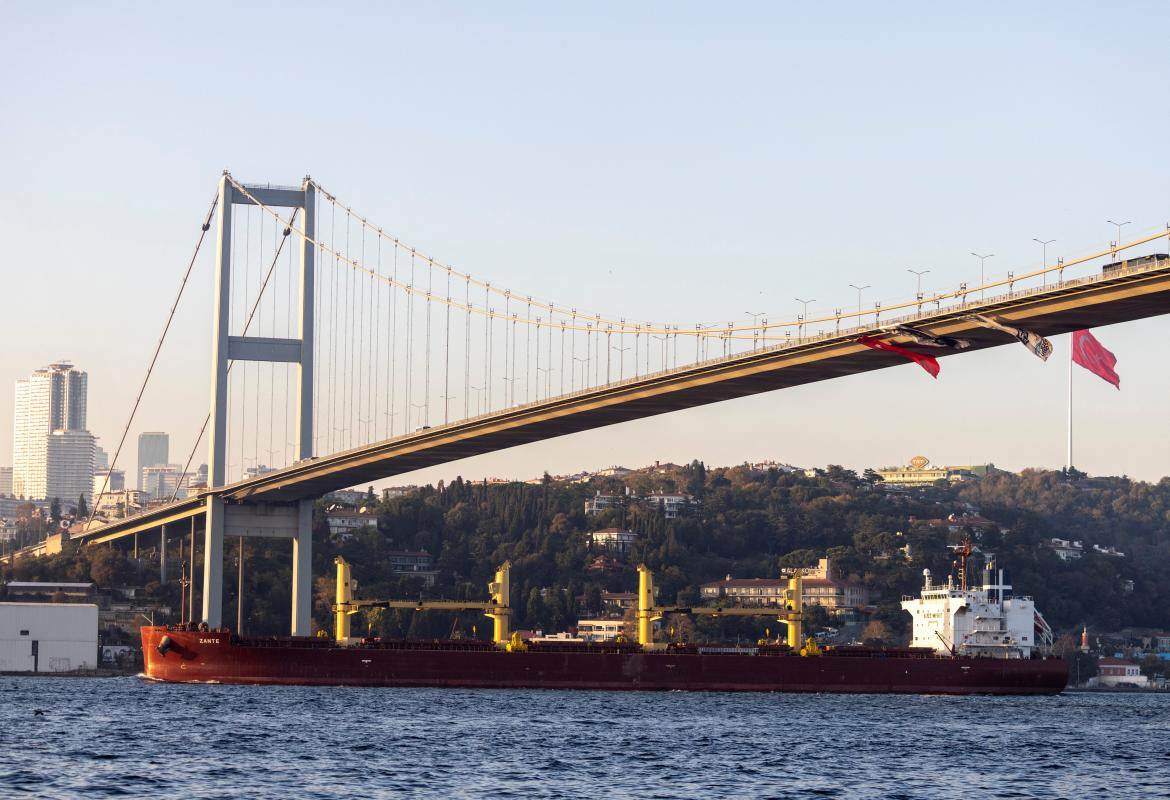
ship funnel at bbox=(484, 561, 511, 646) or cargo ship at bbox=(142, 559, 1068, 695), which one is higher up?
ship funnel at bbox=(484, 561, 511, 646)

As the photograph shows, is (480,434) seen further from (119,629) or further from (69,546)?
(69,546)

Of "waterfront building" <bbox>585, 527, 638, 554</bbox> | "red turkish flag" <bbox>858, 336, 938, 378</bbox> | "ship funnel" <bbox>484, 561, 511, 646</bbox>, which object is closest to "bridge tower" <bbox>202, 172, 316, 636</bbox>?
"ship funnel" <bbox>484, 561, 511, 646</bbox>

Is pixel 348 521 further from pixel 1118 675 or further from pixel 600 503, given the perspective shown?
pixel 1118 675

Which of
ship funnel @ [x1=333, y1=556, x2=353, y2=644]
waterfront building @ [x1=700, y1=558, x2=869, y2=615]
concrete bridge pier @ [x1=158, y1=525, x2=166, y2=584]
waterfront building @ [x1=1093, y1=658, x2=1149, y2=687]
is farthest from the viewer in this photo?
waterfront building @ [x1=700, y1=558, x2=869, y2=615]

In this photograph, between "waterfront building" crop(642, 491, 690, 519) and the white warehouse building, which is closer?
the white warehouse building

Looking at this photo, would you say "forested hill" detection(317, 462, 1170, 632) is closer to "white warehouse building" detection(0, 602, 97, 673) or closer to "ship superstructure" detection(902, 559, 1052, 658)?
"white warehouse building" detection(0, 602, 97, 673)

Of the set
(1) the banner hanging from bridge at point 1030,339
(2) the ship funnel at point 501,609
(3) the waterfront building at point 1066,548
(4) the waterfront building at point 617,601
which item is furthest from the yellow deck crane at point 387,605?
(3) the waterfront building at point 1066,548

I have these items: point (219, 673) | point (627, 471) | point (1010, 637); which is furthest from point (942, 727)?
point (627, 471)
